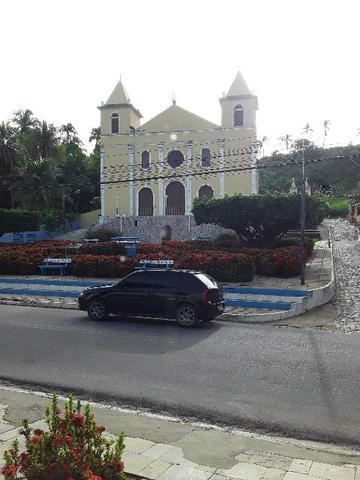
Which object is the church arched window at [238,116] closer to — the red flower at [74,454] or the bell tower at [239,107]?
the bell tower at [239,107]

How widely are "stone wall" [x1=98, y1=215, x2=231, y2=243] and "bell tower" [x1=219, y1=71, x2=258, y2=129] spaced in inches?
451

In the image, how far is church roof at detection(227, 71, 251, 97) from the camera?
46906mm

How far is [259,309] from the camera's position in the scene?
1495 centimetres

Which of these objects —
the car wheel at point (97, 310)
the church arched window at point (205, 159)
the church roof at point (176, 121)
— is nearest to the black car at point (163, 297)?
the car wheel at point (97, 310)

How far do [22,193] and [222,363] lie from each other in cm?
4193

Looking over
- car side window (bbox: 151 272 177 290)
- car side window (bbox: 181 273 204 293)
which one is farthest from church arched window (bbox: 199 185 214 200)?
car side window (bbox: 181 273 204 293)

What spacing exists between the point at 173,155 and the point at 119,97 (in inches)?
337

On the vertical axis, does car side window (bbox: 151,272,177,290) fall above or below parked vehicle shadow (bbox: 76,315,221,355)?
above

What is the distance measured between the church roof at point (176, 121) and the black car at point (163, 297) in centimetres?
3629

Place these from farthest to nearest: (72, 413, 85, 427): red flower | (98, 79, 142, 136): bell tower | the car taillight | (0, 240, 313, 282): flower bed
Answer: (98, 79, 142, 136): bell tower < (0, 240, 313, 282): flower bed < the car taillight < (72, 413, 85, 427): red flower

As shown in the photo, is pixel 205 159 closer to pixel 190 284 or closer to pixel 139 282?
pixel 139 282

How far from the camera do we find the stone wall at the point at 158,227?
40938 millimetres

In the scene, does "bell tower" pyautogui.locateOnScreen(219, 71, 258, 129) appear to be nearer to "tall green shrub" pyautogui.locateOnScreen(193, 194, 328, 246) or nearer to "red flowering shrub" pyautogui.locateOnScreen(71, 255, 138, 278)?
"tall green shrub" pyautogui.locateOnScreen(193, 194, 328, 246)

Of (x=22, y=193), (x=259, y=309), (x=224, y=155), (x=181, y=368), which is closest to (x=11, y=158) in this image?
(x=22, y=193)
